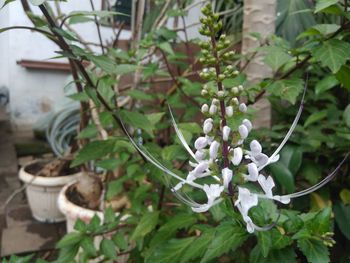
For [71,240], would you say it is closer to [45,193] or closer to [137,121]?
[137,121]

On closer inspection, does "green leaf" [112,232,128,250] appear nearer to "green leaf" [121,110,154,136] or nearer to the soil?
"green leaf" [121,110,154,136]

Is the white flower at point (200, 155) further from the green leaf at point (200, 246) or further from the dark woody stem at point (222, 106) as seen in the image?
the green leaf at point (200, 246)

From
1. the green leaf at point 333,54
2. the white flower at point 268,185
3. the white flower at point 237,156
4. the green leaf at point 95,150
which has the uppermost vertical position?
the green leaf at point 333,54

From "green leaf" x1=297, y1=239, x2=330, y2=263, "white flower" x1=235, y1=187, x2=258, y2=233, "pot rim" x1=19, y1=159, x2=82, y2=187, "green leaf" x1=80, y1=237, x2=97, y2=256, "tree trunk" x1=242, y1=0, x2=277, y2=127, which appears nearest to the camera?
"white flower" x1=235, y1=187, x2=258, y2=233

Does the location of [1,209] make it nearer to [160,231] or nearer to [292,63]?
[160,231]

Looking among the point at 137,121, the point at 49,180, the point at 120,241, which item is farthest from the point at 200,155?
the point at 49,180

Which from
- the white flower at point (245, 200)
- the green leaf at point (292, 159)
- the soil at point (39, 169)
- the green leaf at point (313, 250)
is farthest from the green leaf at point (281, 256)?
the soil at point (39, 169)

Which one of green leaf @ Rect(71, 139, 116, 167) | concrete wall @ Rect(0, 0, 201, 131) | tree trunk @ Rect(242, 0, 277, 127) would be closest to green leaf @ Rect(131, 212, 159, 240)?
green leaf @ Rect(71, 139, 116, 167)
